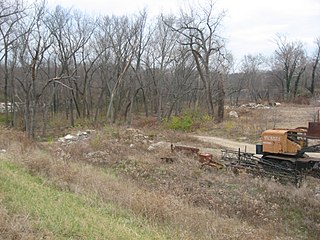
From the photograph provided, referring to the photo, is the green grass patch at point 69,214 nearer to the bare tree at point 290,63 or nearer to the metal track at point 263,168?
the metal track at point 263,168

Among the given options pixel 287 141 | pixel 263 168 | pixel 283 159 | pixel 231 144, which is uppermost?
pixel 287 141

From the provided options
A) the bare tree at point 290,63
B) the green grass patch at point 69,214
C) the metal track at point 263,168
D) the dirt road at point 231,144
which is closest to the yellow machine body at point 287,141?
the metal track at point 263,168

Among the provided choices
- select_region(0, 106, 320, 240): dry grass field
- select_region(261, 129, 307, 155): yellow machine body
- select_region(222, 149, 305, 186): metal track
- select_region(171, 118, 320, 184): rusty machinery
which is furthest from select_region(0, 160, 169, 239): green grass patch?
select_region(261, 129, 307, 155): yellow machine body

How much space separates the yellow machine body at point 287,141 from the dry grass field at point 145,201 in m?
A: 1.59

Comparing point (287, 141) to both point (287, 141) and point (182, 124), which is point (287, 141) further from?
point (182, 124)

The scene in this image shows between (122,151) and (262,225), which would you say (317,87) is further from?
(262,225)

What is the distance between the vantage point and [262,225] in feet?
32.5

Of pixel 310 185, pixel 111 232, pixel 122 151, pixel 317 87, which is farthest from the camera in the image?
pixel 317 87

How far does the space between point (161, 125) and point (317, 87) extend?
4161 cm

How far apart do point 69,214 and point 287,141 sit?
11.1 metres

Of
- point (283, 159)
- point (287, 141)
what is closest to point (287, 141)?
point (287, 141)

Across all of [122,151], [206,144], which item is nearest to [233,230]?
[122,151]

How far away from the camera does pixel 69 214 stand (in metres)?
6.56

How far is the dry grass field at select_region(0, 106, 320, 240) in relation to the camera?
6168mm
